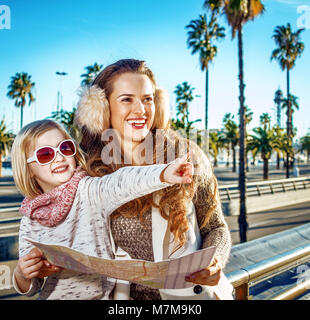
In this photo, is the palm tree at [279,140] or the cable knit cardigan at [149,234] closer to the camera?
the cable knit cardigan at [149,234]

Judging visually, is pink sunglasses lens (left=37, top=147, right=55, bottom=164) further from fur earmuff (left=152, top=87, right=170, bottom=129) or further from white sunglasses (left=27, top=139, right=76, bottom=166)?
fur earmuff (left=152, top=87, right=170, bottom=129)

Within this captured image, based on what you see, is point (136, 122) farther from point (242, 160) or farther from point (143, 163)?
point (242, 160)

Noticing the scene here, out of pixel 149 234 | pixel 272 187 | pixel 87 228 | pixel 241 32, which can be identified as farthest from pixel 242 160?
pixel 87 228

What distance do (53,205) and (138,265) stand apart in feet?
1.26

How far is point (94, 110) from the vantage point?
1.21 m

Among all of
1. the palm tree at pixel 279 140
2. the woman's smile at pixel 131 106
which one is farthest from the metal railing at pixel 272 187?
the woman's smile at pixel 131 106

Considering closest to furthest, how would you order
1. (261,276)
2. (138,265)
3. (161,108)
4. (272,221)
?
(138,265) → (161,108) → (261,276) → (272,221)

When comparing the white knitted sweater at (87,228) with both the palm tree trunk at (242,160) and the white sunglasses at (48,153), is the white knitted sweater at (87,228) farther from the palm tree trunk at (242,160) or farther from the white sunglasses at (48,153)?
the palm tree trunk at (242,160)

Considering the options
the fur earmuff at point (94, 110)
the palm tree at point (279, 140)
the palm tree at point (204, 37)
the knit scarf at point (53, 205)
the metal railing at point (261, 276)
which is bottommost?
the metal railing at point (261, 276)

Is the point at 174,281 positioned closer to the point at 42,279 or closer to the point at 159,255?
the point at 159,255

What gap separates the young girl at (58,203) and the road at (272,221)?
948 centimetres

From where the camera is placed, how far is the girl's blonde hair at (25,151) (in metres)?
1.11

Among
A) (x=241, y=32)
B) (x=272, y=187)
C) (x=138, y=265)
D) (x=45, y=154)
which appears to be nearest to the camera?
(x=138, y=265)
